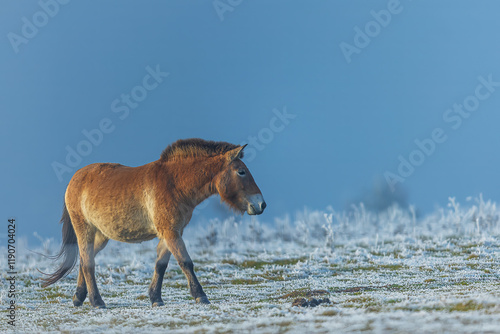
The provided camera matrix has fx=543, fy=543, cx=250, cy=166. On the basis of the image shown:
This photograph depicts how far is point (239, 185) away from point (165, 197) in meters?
2.03

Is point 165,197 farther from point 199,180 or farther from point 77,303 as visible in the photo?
point 77,303

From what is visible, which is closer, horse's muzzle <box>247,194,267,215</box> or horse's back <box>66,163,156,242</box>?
horse's muzzle <box>247,194,267,215</box>

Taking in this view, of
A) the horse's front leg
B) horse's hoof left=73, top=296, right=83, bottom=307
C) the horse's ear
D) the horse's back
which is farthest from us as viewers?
horse's hoof left=73, top=296, right=83, bottom=307

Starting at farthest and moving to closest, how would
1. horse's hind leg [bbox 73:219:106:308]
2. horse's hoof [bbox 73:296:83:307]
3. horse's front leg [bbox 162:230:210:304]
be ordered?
1. horse's hoof [bbox 73:296:83:307]
2. horse's hind leg [bbox 73:219:106:308]
3. horse's front leg [bbox 162:230:210:304]

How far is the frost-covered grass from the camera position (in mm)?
10250

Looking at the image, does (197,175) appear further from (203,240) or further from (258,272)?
(203,240)

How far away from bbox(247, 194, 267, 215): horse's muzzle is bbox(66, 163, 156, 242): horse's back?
9.01 feet

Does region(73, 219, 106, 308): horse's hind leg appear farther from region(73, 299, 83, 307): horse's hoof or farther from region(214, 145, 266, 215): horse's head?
region(214, 145, 266, 215): horse's head

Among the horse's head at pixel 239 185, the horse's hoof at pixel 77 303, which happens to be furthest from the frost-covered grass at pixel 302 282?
the horse's head at pixel 239 185

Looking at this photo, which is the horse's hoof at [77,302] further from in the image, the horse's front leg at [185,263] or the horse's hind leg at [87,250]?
the horse's front leg at [185,263]

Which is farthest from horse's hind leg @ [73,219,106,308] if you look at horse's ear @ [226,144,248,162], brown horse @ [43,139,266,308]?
horse's ear @ [226,144,248,162]

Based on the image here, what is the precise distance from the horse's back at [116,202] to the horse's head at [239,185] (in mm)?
2078

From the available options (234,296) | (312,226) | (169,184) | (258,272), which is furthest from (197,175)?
(312,226)

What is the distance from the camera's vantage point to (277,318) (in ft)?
34.7
